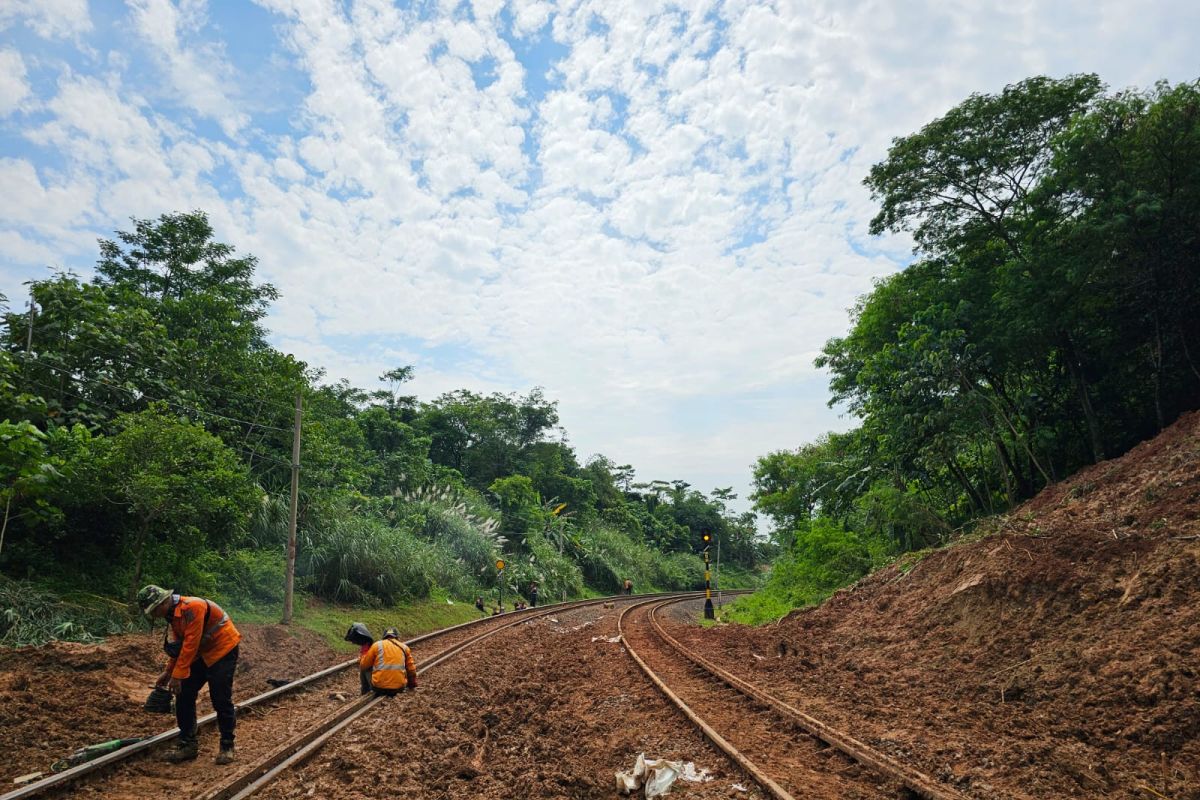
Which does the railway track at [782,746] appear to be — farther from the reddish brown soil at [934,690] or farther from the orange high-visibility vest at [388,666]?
the orange high-visibility vest at [388,666]

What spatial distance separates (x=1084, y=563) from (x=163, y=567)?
52.0 ft

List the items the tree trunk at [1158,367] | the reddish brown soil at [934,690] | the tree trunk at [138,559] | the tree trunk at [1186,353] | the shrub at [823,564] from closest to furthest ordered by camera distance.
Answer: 1. the reddish brown soil at [934,690]
2. the tree trunk at [138,559]
3. the tree trunk at [1186,353]
4. the tree trunk at [1158,367]
5. the shrub at [823,564]

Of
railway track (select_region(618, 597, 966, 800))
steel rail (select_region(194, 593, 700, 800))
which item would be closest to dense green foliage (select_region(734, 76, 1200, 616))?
railway track (select_region(618, 597, 966, 800))

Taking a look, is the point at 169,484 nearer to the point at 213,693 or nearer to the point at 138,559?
the point at 138,559

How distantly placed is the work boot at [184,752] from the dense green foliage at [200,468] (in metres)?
4.41

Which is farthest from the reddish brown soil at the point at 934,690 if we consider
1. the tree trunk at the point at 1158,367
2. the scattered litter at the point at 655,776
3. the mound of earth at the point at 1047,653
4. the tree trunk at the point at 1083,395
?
the tree trunk at the point at 1083,395

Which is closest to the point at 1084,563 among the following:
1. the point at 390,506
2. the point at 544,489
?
the point at 390,506

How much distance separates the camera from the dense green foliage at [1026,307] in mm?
11578

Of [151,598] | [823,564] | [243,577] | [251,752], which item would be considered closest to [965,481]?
[823,564]

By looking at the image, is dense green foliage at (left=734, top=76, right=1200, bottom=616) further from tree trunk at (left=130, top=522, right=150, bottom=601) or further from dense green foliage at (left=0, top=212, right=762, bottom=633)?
tree trunk at (left=130, top=522, right=150, bottom=601)

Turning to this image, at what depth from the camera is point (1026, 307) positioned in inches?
513

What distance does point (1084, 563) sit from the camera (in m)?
7.75

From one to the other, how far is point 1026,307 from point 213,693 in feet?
49.6

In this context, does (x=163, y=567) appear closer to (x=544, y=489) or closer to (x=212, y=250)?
(x=212, y=250)
